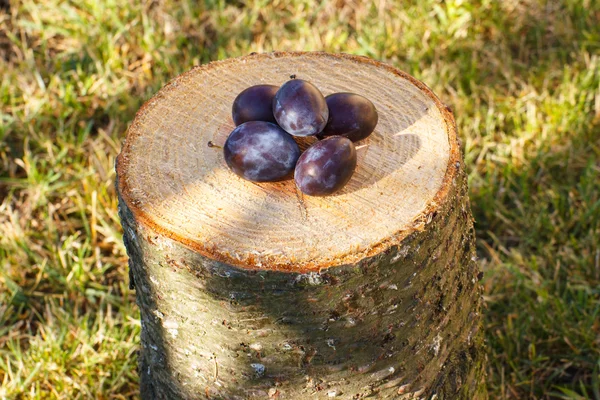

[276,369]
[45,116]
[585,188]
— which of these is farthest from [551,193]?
[45,116]

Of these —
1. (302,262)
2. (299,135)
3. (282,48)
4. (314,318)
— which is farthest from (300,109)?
(282,48)

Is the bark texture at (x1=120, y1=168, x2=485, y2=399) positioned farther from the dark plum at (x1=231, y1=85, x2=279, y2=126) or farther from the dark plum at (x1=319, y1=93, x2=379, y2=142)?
the dark plum at (x1=231, y1=85, x2=279, y2=126)

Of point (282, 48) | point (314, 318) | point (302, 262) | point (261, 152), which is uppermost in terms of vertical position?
point (261, 152)

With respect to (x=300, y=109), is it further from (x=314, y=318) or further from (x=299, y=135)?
(x=314, y=318)

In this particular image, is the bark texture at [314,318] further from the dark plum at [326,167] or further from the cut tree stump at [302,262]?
the dark plum at [326,167]

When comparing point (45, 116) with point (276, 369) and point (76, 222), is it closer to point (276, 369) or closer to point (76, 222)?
point (76, 222)

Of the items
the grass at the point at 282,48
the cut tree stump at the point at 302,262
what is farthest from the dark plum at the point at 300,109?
the grass at the point at 282,48
